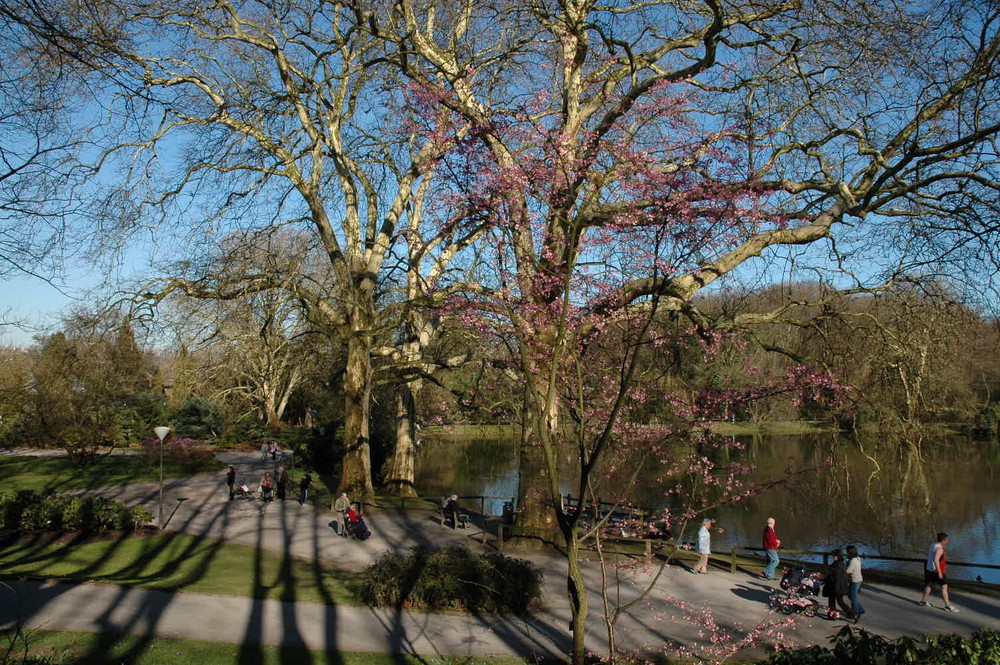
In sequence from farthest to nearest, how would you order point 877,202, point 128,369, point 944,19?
point 128,369 < point 877,202 < point 944,19

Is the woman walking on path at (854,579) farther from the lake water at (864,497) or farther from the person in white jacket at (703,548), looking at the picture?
the person in white jacket at (703,548)

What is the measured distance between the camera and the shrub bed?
47.7ft

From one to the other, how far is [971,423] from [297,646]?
2062cm

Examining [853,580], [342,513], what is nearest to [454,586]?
[853,580]

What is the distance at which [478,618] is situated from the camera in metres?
10.8

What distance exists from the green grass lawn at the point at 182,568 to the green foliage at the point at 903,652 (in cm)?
737

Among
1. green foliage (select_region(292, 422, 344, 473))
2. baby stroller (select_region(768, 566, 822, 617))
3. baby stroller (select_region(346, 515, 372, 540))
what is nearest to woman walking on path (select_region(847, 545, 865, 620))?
baby stroller (select_region(768, 566, 822, 617))

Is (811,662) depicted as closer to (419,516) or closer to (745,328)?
(745,328)

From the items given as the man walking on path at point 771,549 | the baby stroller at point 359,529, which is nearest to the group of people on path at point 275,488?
the baby stroller at point 359,529

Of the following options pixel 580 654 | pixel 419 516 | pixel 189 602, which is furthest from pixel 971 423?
pixel 189 602

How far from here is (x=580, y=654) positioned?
5.79m

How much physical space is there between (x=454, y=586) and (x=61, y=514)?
9184mm

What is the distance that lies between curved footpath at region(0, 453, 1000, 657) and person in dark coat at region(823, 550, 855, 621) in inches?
13.8

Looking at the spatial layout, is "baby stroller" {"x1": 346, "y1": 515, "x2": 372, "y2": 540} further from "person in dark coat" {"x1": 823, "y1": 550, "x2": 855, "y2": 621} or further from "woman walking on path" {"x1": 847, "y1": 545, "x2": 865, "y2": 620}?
"woman walking on path" {"x1": 847, "y1": 545, "x2": 865, "y2": 620}
